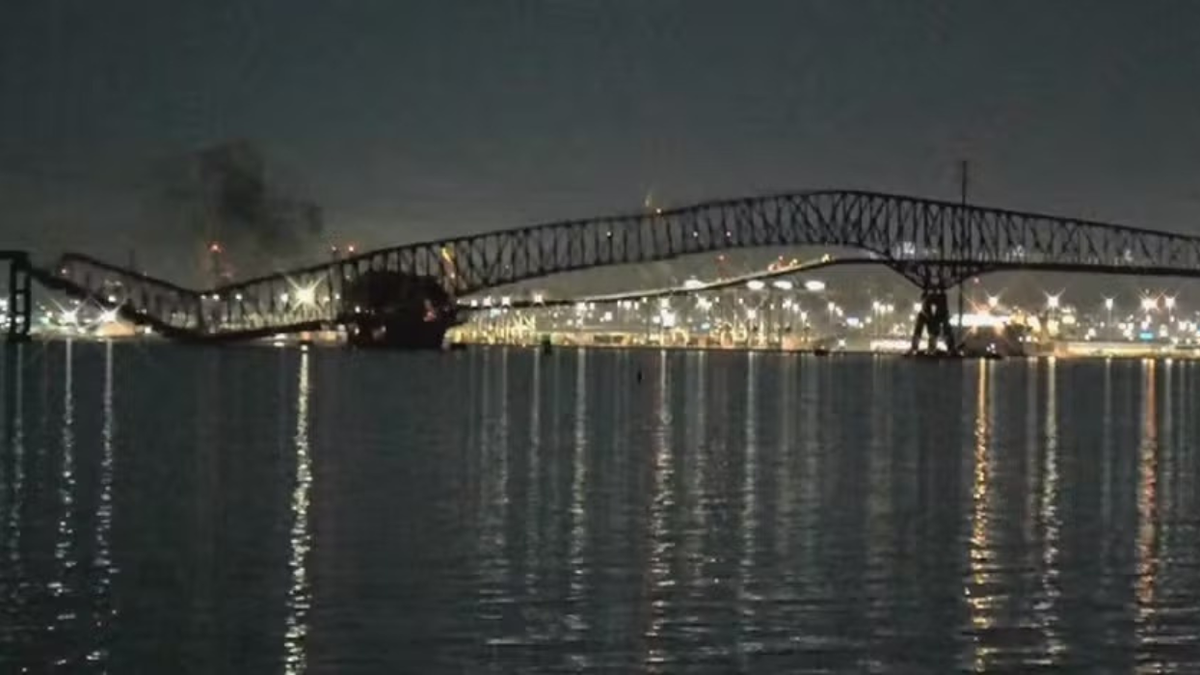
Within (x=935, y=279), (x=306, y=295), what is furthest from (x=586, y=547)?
(x=306, y=295)

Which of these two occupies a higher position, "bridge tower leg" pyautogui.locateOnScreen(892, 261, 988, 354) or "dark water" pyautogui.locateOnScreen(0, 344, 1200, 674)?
"bridge tower leg" pyautogui.locateOnScreen(892, 261, 988, 354)

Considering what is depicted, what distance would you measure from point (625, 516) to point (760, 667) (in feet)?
40.4

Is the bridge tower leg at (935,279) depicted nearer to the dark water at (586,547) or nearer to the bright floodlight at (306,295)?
the bright floodlight at (306,295)

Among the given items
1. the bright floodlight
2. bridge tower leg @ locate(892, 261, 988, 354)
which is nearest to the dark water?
bridge tower leg @ locate(892, 261, 988, 354)

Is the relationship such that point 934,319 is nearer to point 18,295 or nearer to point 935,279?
point 935,279

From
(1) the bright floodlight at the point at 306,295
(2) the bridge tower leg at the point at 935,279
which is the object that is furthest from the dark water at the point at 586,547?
(1) the bright floodlight at the point at 306,295

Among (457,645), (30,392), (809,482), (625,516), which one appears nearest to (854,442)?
(809,482)

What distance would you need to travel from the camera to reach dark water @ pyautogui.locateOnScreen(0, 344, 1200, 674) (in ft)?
64.4

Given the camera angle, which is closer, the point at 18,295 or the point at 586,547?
the point at 586,547

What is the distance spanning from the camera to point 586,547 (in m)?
27.1

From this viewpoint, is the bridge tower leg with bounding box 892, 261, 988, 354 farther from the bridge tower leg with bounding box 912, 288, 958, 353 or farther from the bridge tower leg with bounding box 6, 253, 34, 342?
the bridge tower leg with bounding box 6, 253, 34, 342

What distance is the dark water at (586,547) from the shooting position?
19.6m

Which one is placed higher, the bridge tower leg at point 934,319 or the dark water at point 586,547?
the bridge tower leg at point 934,319

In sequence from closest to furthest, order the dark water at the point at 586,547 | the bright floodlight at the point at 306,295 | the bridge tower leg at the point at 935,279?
1. the dark water at the point at 586,547
2. the bridge tower leg at the point at 935,279
3. the bright floodlight at the point at 306,295
